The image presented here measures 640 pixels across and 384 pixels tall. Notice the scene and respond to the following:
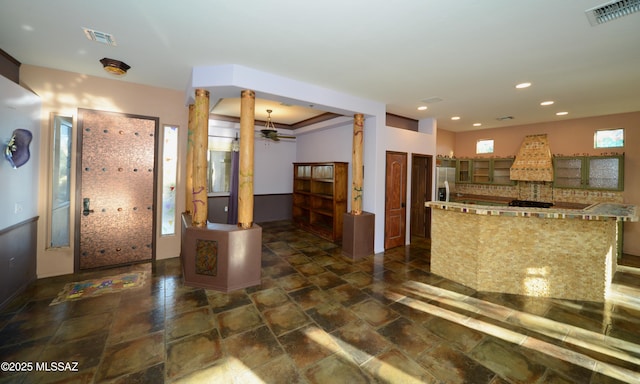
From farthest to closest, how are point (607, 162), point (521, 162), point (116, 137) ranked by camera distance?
point (521, 162), point (607, 162), point (116, 137)

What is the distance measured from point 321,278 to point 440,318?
167cm

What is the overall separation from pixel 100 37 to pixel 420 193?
252 inches

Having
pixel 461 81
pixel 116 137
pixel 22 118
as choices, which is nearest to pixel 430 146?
pixel 461 81

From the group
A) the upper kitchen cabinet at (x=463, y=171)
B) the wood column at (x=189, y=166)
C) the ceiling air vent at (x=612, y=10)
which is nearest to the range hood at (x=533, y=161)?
the upper kitchen cabinet at (x=463, y=171)

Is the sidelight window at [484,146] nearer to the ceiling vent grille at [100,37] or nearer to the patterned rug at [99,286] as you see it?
the ceiling vent grille at [100,37]

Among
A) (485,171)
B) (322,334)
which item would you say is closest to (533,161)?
(485,171)

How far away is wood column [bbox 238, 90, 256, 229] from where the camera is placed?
3.43 metres

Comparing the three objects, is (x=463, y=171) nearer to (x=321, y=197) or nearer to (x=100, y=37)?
(x=321, y=197)

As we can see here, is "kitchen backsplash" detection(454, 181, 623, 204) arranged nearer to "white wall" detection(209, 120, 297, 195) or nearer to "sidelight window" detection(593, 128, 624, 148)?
"sidelight window" detection(593, 128, 624, 148)

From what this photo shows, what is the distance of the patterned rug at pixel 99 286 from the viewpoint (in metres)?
3.10

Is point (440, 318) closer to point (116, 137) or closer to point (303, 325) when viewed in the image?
point (303, 325)

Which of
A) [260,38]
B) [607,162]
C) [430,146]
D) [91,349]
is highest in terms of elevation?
[260,38]

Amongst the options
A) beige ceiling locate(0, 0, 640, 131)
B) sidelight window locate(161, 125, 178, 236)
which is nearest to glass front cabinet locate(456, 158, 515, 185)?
beige ceiling locate(0, 0, 640, 131)

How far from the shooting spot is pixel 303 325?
2633mm
